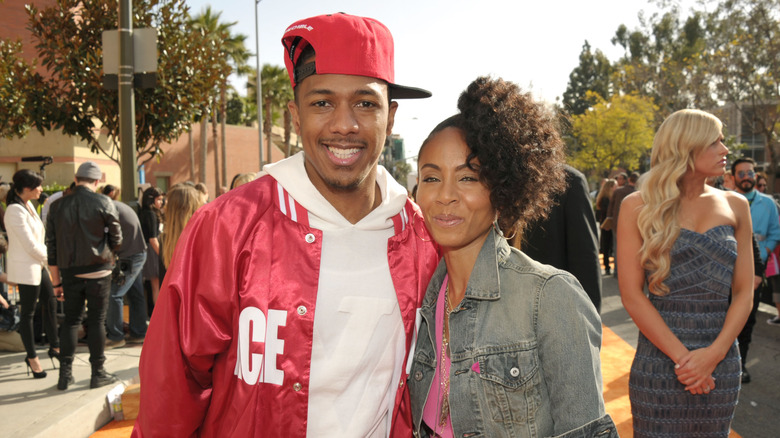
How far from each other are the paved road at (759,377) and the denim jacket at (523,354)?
3.70 meters

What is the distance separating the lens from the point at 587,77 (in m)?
68.8

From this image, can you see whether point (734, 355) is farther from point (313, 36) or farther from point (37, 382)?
point (37, 382)

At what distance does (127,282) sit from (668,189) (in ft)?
20.2

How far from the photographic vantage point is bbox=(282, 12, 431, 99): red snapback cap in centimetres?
202

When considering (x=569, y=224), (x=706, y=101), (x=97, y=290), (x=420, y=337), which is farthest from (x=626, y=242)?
(x=706, y=101)

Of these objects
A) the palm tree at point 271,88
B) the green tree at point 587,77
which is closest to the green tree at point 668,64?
the green tree at point 587,77

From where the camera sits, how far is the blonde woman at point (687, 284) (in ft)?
9.26

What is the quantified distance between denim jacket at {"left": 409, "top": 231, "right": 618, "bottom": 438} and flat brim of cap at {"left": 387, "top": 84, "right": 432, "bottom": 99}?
2.30ft

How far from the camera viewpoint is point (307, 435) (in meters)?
1.87

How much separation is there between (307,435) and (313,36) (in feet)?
4.45

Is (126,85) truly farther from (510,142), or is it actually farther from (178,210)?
(510,142)

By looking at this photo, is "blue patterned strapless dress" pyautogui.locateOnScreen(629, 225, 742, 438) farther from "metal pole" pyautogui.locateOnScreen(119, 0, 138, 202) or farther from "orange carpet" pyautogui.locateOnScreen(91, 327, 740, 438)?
"metal pole" pyautogui.locateOnScreen(119, 0, 138, 202)

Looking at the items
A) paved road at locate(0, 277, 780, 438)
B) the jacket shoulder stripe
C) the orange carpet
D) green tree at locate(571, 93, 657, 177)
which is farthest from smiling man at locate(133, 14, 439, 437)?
green tree at locate(571, 93, 657, 177)

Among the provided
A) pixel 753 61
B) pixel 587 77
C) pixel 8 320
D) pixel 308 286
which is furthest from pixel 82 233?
pixel 587 77
